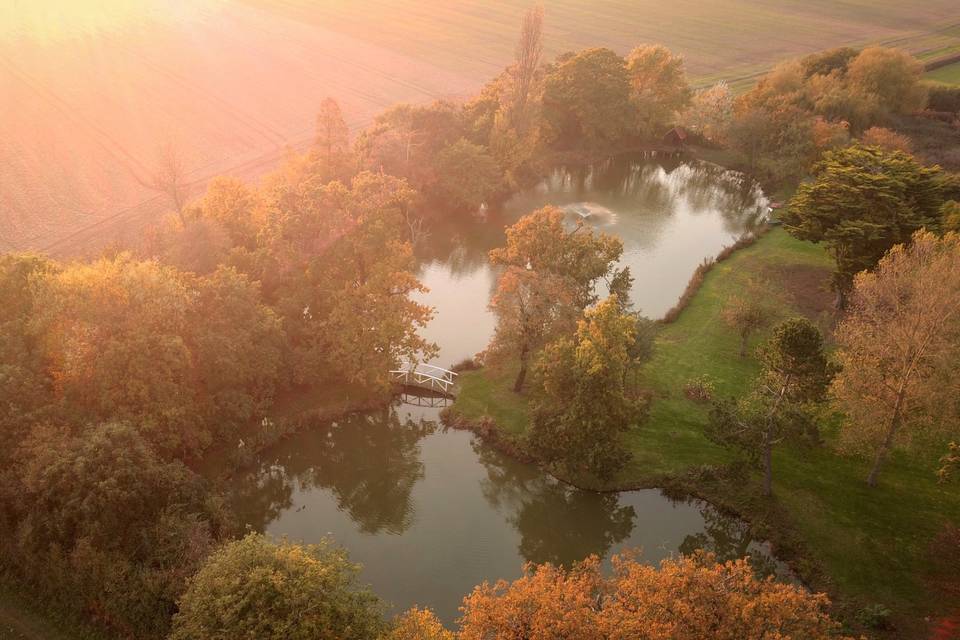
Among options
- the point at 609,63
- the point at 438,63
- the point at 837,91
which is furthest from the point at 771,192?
the point at 438,63

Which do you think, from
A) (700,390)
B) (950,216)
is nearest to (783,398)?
(700,390)

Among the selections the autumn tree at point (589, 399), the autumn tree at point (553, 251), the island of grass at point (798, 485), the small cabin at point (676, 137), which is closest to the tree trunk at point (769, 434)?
the island of grass at point (798, 485)

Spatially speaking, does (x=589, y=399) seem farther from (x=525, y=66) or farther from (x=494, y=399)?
(x=525, y=66)

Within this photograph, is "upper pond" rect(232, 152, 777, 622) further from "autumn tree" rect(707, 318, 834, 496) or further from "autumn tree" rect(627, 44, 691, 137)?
"autumn tree" rect(627, 44, 691, 137)

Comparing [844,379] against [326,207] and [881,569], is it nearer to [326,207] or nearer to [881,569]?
[881,569]

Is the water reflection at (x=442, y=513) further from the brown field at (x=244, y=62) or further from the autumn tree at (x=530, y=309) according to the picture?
the brown field at (x=244, y=62)

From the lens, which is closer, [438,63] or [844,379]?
[844,379]
